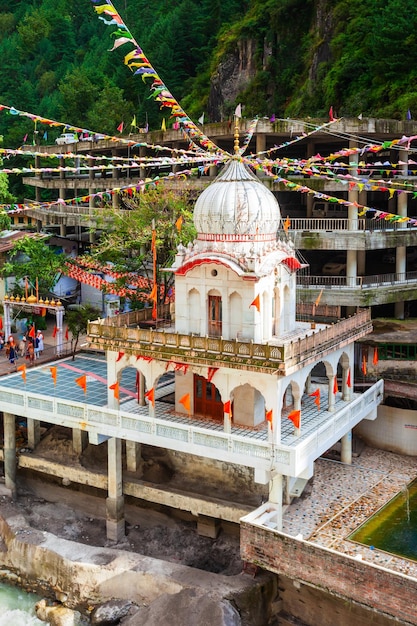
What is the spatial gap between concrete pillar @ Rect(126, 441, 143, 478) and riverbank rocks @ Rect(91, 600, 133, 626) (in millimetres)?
5909

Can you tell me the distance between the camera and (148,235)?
A: 34.6m

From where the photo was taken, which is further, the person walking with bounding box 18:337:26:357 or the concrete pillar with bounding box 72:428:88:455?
the person walking with bounding box 18:337:26:357

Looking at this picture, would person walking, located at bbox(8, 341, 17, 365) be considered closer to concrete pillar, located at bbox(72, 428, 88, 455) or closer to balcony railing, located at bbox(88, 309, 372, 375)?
concrete pillar, located at bbox(72, 428, 88, 455)

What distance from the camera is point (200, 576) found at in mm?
23000

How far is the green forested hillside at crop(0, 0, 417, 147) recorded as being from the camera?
49688 mm

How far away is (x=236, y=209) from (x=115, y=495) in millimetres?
11028

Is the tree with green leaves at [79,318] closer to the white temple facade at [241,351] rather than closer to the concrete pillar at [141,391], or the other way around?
the concrete pillar at [141,391]

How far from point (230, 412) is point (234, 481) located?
3.41 metres

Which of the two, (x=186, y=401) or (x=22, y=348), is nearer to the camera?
(x=186, y=401)

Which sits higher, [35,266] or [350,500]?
[35,266]

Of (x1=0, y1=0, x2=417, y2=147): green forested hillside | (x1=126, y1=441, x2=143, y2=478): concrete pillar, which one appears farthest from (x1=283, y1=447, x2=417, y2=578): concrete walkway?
(x1=0, y1=0, x2=417, y2=147): green forested hillside

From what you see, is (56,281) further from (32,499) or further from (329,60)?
(329,60)

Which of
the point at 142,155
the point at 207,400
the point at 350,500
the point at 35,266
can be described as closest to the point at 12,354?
the point at 35,266

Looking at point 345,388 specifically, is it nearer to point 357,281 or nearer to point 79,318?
point 357,281
